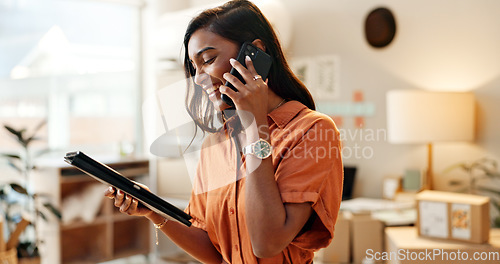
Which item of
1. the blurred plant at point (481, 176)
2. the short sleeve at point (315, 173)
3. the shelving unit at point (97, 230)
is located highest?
the short sleeve at point (315, 173)

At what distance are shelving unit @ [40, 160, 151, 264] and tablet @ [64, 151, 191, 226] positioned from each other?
113 inches

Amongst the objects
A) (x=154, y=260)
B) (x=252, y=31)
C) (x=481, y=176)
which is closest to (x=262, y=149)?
(x=252, y=31)

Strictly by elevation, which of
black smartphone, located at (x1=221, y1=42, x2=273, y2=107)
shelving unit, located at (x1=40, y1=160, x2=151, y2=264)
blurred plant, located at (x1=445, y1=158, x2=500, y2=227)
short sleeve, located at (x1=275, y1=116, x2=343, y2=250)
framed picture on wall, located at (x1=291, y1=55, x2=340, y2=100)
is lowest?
shelving unit, located at (x1=40, y1=160, x2=151, y2=264)

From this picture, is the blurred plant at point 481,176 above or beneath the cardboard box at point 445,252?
above

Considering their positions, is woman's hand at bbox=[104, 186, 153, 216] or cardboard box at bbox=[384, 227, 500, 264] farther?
cardboard box at bbox=[384, 227, 500, 264]

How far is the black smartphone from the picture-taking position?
864 millimetres

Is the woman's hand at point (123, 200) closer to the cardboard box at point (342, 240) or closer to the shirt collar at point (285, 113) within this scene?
the shirt collar at point (285, 113)

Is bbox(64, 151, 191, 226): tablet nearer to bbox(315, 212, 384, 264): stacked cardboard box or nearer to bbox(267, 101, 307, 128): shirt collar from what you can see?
bbox(267, 101, 307, 128): shirt collar

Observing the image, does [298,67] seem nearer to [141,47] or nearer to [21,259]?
[141,47]

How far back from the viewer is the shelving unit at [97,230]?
3607 millimetres

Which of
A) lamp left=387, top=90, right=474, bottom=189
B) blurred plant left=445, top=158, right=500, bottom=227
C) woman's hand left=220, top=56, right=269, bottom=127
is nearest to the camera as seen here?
woman's hand left=220, top=56, right=269, bottom=127

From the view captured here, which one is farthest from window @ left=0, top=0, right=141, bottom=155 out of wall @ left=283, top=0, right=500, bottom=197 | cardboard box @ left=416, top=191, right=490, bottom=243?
cardboard box @ left=416, top=191, right=490, bottom=243

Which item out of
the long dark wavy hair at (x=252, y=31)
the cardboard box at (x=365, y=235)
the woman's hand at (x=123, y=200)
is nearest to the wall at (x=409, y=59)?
the cardboard box at (x=365, y=235)

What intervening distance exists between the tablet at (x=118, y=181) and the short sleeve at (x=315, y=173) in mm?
234
